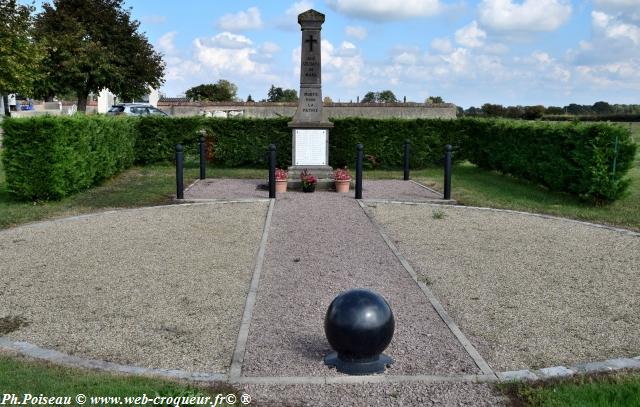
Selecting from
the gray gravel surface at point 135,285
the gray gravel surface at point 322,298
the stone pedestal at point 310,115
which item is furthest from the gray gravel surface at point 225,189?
the gray gravel surface at point 322,298

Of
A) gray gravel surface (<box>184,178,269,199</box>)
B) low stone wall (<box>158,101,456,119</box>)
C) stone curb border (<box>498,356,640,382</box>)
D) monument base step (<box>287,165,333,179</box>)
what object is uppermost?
low stone wall (<box>158,101,456,119</box>)

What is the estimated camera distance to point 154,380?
13.9 ft

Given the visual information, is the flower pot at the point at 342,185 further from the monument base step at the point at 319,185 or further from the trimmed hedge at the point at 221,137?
the trimmed hedge at the point at 221,137

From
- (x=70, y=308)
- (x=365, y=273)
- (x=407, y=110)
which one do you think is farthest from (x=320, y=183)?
(x=407, y=110)

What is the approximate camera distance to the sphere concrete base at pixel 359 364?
14.4ft

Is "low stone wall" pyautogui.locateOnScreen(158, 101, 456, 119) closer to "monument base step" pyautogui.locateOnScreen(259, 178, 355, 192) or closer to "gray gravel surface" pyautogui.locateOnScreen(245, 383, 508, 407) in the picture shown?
"monument base step" pyautogui.locateOnScreen(259, 178, 355, 192)

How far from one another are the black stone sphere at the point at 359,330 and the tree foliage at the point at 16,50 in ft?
81.9

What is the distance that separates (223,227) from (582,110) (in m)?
49.0

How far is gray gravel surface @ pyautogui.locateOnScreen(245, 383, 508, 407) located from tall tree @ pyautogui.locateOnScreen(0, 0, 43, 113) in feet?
82.6

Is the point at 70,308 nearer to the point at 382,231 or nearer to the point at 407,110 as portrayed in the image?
the point at 382,231

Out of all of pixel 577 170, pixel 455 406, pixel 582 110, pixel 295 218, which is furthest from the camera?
pixel 582 110

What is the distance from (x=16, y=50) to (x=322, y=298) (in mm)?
24533

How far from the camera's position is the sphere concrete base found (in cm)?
439

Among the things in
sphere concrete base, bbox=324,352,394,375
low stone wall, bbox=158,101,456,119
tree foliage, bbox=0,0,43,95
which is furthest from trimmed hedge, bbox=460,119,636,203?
tree foliage, bbox=0,0,43,95
